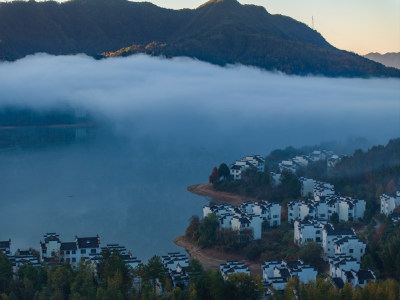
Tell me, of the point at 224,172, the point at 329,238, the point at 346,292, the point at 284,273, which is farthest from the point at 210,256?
the point at 224,172

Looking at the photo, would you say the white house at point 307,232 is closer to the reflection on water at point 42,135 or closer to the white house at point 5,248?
the white house at point 5,248

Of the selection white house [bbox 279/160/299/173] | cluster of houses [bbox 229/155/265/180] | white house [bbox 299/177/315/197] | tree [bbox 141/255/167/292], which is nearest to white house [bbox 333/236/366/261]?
tree [bbox 141/255/167/292]

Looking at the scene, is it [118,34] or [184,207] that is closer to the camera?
[184,207]

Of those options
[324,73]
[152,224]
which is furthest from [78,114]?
[152,224]

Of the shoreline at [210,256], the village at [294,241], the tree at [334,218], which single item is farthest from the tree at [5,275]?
the tree at [334,218]

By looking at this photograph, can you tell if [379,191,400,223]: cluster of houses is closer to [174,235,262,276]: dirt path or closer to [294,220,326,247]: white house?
[294,220,326,247]: white house

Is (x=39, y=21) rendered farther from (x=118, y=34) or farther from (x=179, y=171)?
(x=179, y=171)

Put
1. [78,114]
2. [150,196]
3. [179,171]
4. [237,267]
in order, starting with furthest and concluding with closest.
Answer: [78,114] → [179,171] → [150,196] → [237,267]
